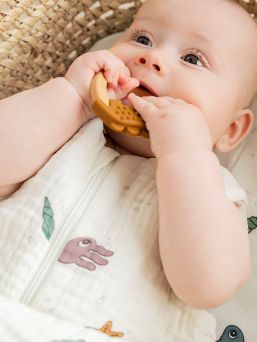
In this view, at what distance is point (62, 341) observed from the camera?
2.42ft

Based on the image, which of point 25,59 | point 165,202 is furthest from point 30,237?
point 25,59

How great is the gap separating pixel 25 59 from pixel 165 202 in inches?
16.5

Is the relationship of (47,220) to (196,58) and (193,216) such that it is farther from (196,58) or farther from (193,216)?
(196,58)

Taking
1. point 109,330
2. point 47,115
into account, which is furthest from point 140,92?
point 109,330

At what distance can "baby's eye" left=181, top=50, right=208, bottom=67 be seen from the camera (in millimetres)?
1069

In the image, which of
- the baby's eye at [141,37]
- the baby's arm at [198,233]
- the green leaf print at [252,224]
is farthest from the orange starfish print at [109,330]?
the baby's eye at [141,37]

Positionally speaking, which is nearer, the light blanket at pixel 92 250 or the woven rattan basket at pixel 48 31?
the light blanket at pixel 92 250

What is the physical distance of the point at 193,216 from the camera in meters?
0.91

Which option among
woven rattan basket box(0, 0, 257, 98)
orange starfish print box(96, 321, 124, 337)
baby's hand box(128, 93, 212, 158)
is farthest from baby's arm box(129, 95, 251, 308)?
woven rattan basket box(0, 0, 257, 98)

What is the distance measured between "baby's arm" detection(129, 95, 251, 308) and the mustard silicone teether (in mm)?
16

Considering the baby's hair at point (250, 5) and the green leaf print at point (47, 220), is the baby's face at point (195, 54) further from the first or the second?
the green leaf print at point (47, 220)

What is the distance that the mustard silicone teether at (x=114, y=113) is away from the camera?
938 millimetres

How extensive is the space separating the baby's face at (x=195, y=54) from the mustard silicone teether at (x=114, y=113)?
0.07 m

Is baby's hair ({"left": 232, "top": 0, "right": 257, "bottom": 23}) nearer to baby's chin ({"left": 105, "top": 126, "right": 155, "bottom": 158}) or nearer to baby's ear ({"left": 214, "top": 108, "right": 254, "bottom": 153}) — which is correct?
baby's ear ({"left": 214, "top": 108, "right": 254, "bottom": 153})
